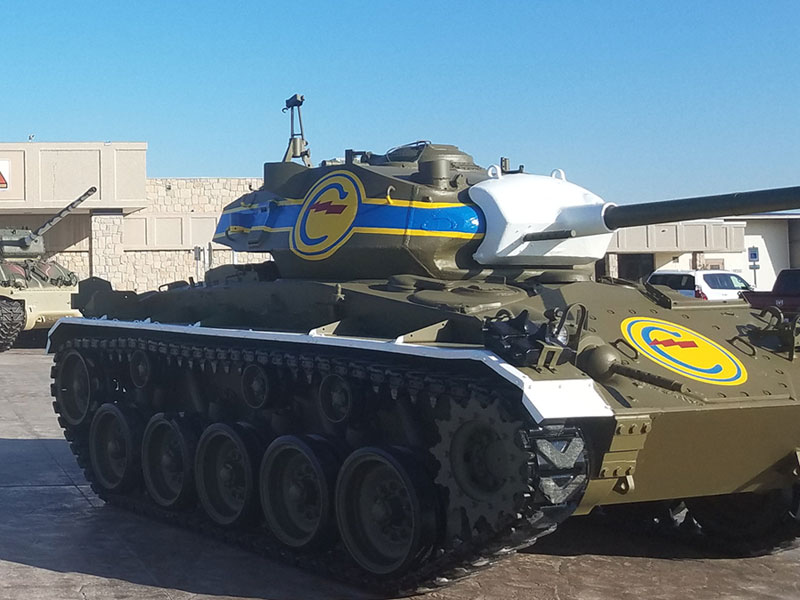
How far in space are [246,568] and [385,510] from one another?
4.45 ft

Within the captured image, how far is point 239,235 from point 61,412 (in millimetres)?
3199

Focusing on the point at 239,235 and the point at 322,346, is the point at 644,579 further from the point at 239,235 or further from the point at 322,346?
the point at 239,235

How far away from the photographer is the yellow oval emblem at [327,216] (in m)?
9.34

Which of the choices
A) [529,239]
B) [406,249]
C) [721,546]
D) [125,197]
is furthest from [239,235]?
[125,197]

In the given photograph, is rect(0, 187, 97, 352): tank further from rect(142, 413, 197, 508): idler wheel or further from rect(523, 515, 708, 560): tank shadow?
rect(523, 515, 708, 560): tank shadow

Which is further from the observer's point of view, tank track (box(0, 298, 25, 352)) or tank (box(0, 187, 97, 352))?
tank (box(0, 187, 97, 352))

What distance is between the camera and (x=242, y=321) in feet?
31.9

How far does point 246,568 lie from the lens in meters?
8.46

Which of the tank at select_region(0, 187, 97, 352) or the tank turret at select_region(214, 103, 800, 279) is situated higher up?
the tank turret at select_region(214, 103, 800, 279)

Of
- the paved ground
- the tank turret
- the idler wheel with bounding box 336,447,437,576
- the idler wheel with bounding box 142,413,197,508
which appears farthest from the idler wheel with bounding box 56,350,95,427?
the idler wheel with bounding box 336,447,437,576

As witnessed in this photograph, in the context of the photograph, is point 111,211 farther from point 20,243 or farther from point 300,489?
point 300,489

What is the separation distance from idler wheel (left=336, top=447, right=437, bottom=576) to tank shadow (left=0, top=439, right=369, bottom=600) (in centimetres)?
33

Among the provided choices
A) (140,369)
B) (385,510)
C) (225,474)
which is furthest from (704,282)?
(385,510)

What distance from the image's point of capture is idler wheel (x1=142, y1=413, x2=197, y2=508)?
9.97 m
